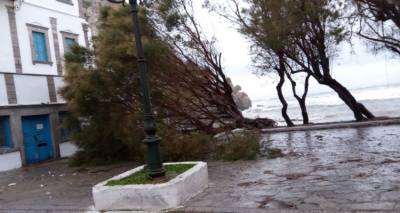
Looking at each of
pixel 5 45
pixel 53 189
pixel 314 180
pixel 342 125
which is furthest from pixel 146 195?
pixel 5 45

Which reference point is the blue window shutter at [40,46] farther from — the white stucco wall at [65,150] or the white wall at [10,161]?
the white wall at [10,161]

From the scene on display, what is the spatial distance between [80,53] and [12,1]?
6.40 meters

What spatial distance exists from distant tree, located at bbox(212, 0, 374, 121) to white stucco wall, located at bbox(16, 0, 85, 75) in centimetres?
875

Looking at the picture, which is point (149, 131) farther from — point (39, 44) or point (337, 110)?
point (337, 110)

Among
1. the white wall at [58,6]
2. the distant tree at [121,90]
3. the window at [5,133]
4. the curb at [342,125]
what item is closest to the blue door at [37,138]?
the window at [5,133]

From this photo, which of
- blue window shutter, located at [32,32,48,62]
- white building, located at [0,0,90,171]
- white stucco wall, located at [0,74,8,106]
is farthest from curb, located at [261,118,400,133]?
blue window shutter, located at [32,32,48,62]

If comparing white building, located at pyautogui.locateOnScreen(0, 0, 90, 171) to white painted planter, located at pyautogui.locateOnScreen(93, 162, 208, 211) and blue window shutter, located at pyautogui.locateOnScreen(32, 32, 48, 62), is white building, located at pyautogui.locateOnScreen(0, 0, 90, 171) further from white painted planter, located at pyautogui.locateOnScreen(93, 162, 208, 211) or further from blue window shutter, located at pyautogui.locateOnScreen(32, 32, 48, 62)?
white painted planter, located at pyautogui.locateOnScreen(93, 162, 208, 211)

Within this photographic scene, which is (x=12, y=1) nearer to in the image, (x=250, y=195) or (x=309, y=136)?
(x=309, y=136)

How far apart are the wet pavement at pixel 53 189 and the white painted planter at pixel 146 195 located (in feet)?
1.72

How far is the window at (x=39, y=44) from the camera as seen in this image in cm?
2148

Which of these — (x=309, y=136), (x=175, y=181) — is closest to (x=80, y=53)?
(x=309, y=136)

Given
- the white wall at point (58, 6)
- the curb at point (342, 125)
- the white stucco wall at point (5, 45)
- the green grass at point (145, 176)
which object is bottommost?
A: the curb at point (342, 125)

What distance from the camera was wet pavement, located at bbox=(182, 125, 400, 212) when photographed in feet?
23.3

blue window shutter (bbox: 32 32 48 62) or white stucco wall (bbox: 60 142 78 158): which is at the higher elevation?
blue window shutter (bbox: 32 32 48 62)
